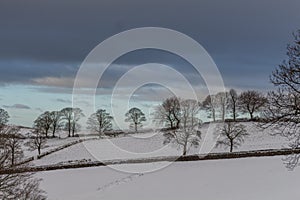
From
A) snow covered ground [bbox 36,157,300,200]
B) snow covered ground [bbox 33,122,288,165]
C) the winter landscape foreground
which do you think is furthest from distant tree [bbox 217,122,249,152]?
snow covered ground [bbox 36,157,300,200]

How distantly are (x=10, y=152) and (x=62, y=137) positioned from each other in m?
65.2

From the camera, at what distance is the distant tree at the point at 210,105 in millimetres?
66375

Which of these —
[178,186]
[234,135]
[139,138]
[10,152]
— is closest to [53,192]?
[178,186]

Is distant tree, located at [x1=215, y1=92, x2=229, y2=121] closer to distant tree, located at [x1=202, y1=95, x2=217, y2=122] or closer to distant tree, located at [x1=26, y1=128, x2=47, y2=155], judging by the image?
distant tree, located at [x1=202, y1=95, x2=217, y2=122]

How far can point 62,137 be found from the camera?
77.6 metres

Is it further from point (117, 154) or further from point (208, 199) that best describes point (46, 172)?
point (208, 199)

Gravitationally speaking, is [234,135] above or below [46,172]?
→ above

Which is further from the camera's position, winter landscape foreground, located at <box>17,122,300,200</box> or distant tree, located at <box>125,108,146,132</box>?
distant tree, located at <box>125,108,146,132</box>

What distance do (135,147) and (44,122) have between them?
93.1ft

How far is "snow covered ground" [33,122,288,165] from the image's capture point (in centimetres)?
4994

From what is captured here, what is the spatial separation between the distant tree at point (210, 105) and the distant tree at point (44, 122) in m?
33.7

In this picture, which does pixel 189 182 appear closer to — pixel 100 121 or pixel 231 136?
pixel 231 136

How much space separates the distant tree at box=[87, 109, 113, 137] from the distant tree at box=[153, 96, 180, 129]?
16.9m

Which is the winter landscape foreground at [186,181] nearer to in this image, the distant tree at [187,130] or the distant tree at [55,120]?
the distant tree at [187,130]
